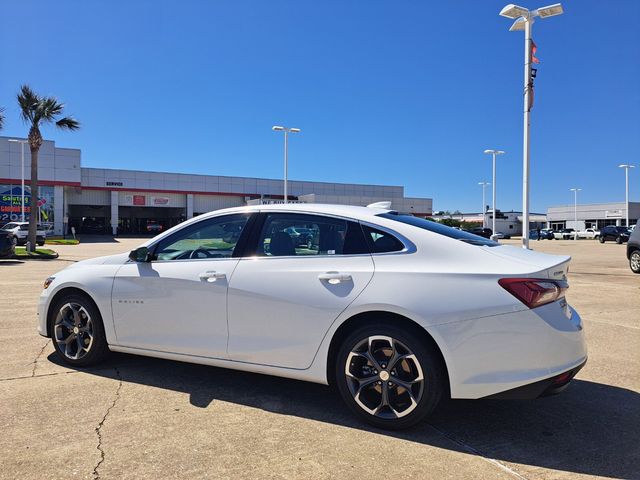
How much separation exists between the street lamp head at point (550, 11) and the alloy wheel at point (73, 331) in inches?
573

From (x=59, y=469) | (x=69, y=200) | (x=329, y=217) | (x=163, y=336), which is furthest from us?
(x=69, y=200)

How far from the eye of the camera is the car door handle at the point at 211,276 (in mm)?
3843

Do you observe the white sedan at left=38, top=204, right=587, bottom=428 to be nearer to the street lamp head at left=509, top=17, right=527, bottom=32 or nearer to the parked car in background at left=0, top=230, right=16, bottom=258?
the street lamp head at left=509, top=17, right=527, bottom=32

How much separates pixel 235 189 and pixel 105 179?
50.1 feet

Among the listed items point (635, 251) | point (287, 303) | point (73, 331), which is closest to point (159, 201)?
point (635, 251)

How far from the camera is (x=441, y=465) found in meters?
2.87

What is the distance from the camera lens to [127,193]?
2238 inches

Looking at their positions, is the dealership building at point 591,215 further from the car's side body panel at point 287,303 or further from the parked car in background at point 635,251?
the car's side body panel at point 287,303

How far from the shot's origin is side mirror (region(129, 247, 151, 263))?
14.1ft

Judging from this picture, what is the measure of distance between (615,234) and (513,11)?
37.8m

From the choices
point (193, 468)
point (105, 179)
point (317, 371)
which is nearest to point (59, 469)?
point (193, 468)

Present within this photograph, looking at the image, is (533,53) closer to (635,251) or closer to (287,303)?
(635,251)

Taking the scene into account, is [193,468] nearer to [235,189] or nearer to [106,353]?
[106,353]

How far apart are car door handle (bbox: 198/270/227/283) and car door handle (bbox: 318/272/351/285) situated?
2.87 feet
